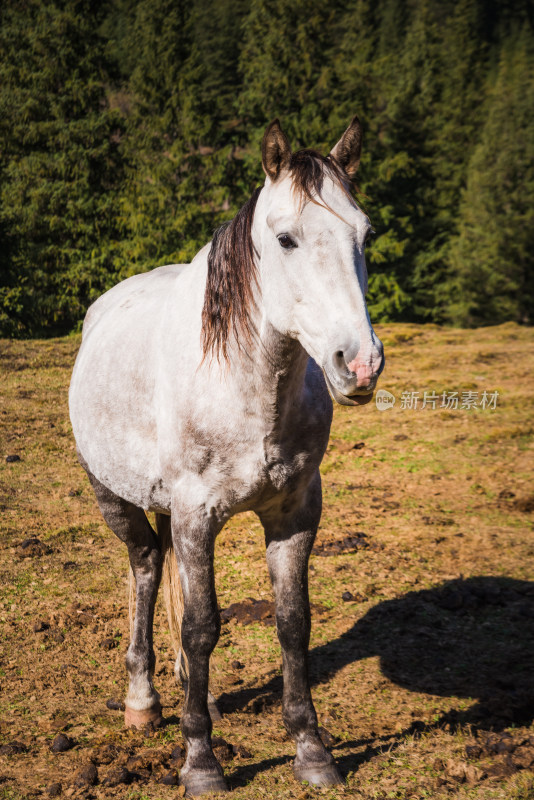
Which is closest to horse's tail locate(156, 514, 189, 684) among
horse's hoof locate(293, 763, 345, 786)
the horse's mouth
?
horse's hoof locate(293, 763, 345, 786)

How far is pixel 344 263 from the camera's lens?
7.10 ft

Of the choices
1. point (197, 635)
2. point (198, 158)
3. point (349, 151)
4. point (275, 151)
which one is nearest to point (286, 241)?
point (275, 151)

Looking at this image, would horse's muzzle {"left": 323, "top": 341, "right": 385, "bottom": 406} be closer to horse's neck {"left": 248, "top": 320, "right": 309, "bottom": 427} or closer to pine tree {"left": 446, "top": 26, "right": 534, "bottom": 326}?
horse's neck {"left": 248, "top": 320, "right": 309, "bottom": 427}

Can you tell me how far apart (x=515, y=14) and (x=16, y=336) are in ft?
197

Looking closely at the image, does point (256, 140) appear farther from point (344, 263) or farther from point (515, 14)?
point (515, 14)

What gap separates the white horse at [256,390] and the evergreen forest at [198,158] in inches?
660

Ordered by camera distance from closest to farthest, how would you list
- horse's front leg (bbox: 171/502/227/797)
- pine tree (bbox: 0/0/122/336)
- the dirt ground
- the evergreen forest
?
horse's front leg (bbox: 171/502/227/797), the dirt ground, pine tree (bbox: 0/0/122/336), the evergreen forest

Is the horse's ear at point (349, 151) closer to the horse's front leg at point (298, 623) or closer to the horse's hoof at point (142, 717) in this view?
the horse's front leg at point (298, 623)

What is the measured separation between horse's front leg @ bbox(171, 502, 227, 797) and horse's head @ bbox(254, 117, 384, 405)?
993mm

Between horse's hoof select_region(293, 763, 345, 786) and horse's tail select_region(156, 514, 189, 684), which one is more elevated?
horse's tail select_region(156, 514, 189, 684)

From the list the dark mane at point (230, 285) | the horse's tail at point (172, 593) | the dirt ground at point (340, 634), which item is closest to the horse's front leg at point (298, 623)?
the dirt ground at point (340, 634)

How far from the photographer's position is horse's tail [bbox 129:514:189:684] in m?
3.51

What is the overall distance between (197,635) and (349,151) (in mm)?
2070

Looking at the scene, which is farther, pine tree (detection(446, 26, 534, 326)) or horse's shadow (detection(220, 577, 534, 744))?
pine tree (detection(446, 26, 534, 326))
